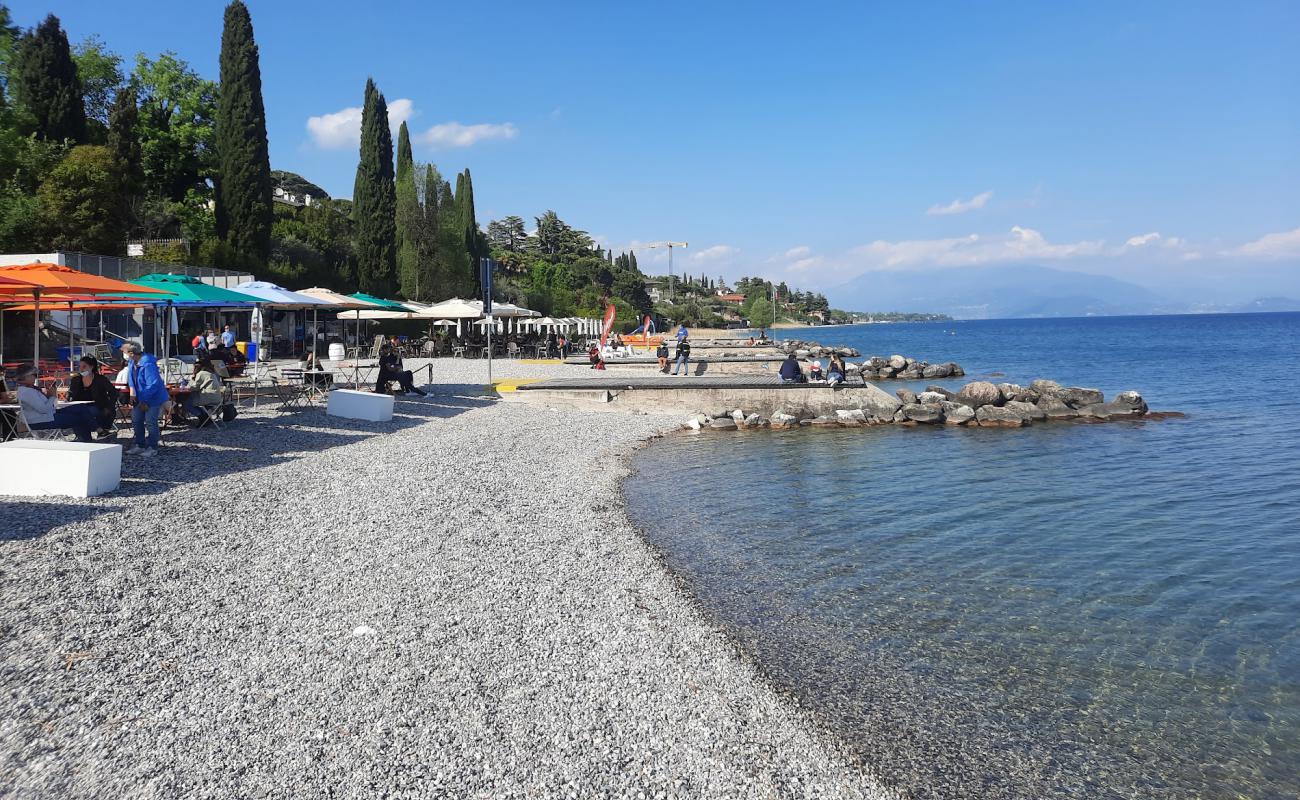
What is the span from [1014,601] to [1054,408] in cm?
1858

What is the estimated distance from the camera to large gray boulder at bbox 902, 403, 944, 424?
75.1 feet

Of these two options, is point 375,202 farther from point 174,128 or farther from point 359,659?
point 359,659

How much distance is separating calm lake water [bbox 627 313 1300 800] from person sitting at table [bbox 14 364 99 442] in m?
7.48

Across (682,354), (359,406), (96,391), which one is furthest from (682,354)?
(96,391)

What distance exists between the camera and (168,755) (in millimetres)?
4254

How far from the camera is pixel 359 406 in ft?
53.4

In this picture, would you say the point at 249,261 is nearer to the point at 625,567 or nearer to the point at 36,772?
the point at 625,567

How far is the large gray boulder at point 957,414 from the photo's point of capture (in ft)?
75.9

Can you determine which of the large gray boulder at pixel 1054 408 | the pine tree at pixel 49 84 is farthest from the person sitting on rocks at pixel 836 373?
the pine tree at pixel 49 84

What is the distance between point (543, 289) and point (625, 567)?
64.1 metres

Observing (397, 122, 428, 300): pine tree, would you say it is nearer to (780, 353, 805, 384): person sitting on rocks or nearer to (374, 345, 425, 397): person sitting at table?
(374, 345, 425, 397): person sitting at table

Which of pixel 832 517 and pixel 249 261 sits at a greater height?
pixel 249 261

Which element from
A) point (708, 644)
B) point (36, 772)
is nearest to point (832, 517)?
point (708, 644)

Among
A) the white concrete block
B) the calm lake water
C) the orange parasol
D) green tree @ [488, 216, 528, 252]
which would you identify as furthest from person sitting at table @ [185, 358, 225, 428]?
green tree @ [488, 216, 528, 252]
